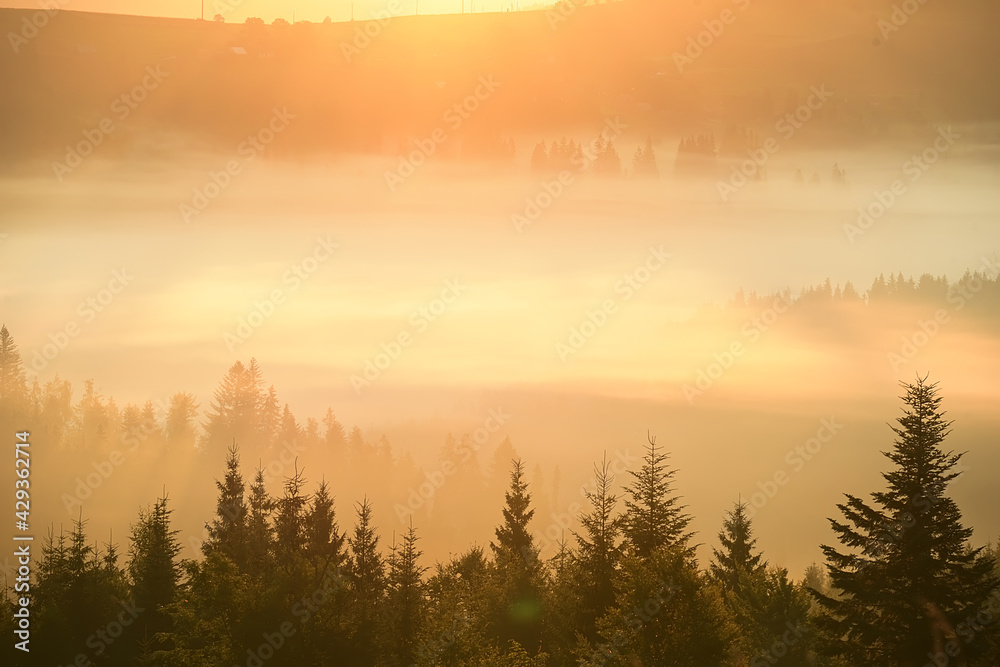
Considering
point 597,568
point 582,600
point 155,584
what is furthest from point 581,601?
point 155,584

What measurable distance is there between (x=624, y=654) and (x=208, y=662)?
18.7m

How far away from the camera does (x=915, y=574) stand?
136 feet

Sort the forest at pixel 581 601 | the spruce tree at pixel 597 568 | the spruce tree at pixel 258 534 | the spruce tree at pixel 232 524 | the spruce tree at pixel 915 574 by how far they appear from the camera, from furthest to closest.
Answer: the spruce tree at pixel 232 524 < the spruce tree at pixel 258 534 < the spruce tree at pixel 597 568 < the forest at pixel 581 601 < the spruce tree at pixel 915 574

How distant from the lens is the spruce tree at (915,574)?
→ 40688mm

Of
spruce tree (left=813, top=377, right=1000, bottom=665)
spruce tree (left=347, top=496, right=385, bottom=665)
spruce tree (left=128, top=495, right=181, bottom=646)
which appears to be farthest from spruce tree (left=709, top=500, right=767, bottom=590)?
spruce tree (left=128, top=495, right=181, bottom=646)

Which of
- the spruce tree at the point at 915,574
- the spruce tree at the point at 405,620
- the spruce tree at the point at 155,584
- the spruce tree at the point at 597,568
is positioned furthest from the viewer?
the spruce tree at the point at 155,584

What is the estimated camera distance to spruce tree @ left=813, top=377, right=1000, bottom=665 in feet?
133

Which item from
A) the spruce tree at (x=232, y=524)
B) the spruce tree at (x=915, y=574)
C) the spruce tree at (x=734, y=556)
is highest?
the spruce tree at (x=232, y=524)

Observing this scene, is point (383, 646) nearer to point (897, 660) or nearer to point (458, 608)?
point (458, 608)

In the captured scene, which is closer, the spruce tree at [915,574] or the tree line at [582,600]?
the spruce tree at [915,574]

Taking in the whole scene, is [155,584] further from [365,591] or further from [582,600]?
[582,600]

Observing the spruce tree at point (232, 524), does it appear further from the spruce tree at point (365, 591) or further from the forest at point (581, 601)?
the spruce tree at point (365, 591)

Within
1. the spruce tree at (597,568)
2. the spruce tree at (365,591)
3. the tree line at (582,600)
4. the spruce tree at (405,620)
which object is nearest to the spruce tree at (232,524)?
the tree line at (582,600)

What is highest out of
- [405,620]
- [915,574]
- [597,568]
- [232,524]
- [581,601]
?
[232,524]
